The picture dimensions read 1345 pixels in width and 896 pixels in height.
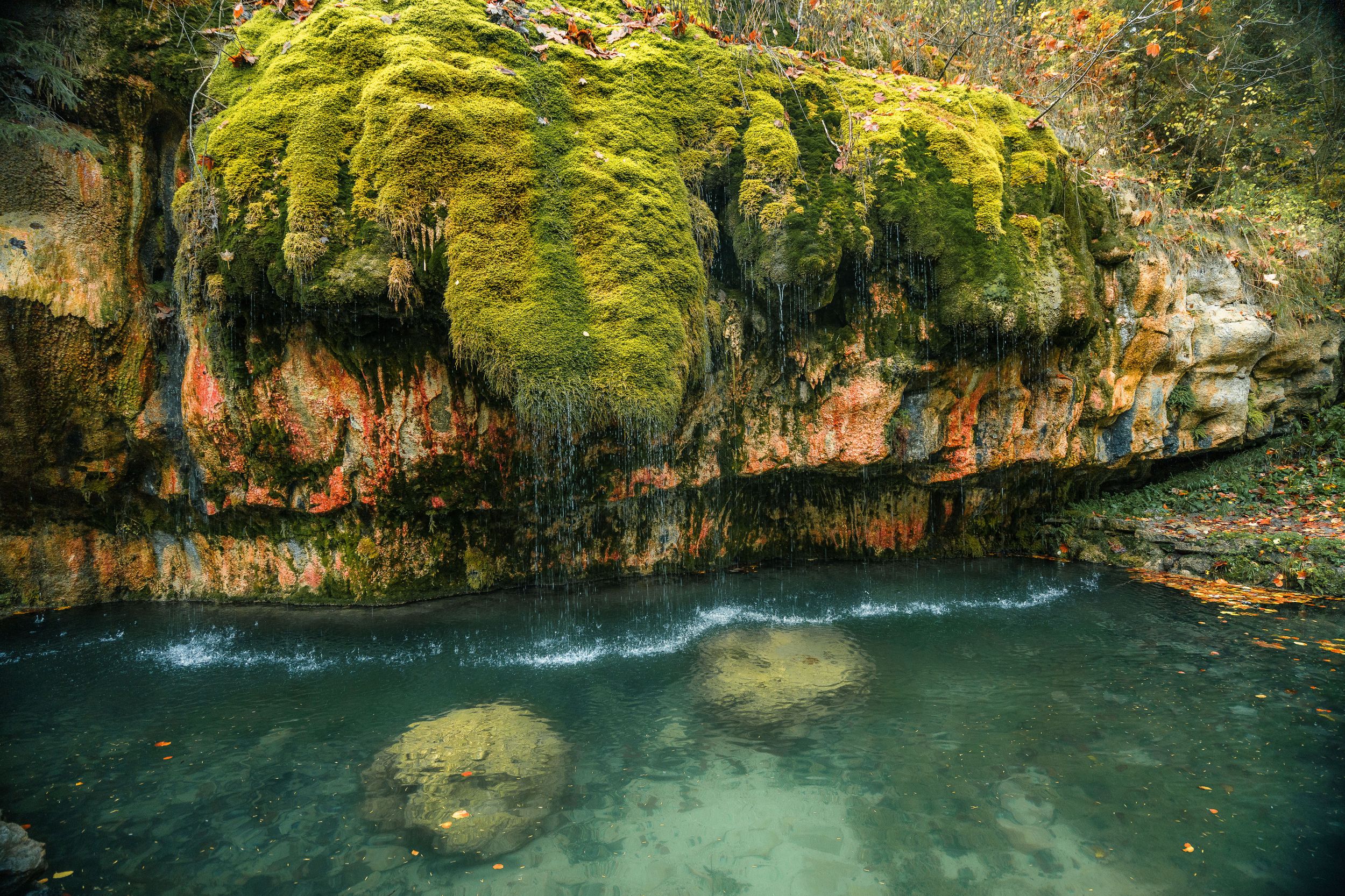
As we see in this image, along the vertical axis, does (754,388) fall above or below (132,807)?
above

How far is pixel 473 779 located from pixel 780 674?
3.08m

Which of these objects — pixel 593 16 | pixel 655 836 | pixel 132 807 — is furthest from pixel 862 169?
pixel 132 807

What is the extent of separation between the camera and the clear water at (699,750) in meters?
3.88

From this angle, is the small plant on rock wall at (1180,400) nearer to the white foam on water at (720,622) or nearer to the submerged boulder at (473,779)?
the white foam on water at (720,622)

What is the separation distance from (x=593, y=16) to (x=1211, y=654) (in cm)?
1012

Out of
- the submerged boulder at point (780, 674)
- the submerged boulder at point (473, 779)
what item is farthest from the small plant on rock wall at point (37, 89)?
the submerged boulder at point (780, 674)

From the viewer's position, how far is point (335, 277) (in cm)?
605

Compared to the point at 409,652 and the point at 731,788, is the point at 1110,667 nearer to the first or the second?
the point at 731,788

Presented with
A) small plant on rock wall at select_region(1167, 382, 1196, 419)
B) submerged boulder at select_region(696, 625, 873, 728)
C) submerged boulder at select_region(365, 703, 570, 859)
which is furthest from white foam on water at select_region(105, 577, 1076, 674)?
small plant on rock wall at select_region(1167, 382, 1196, 419)

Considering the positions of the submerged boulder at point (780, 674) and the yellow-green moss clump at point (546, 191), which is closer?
the submerged boulder at point (780, 674)

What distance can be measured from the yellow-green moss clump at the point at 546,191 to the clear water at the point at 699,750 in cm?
303

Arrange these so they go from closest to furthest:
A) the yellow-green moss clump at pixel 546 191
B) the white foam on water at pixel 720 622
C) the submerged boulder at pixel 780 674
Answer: the submerged boulder at pixel 780 674, the yellow-green moss clump at pixel 546 191, the white foam on water at pixel 720 622

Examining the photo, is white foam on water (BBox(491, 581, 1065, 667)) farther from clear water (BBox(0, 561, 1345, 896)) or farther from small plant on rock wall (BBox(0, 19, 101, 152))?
small plant on rock wall (BBox(0, 19, 101, 152))

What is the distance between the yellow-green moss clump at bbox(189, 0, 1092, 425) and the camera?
6.16 meters
